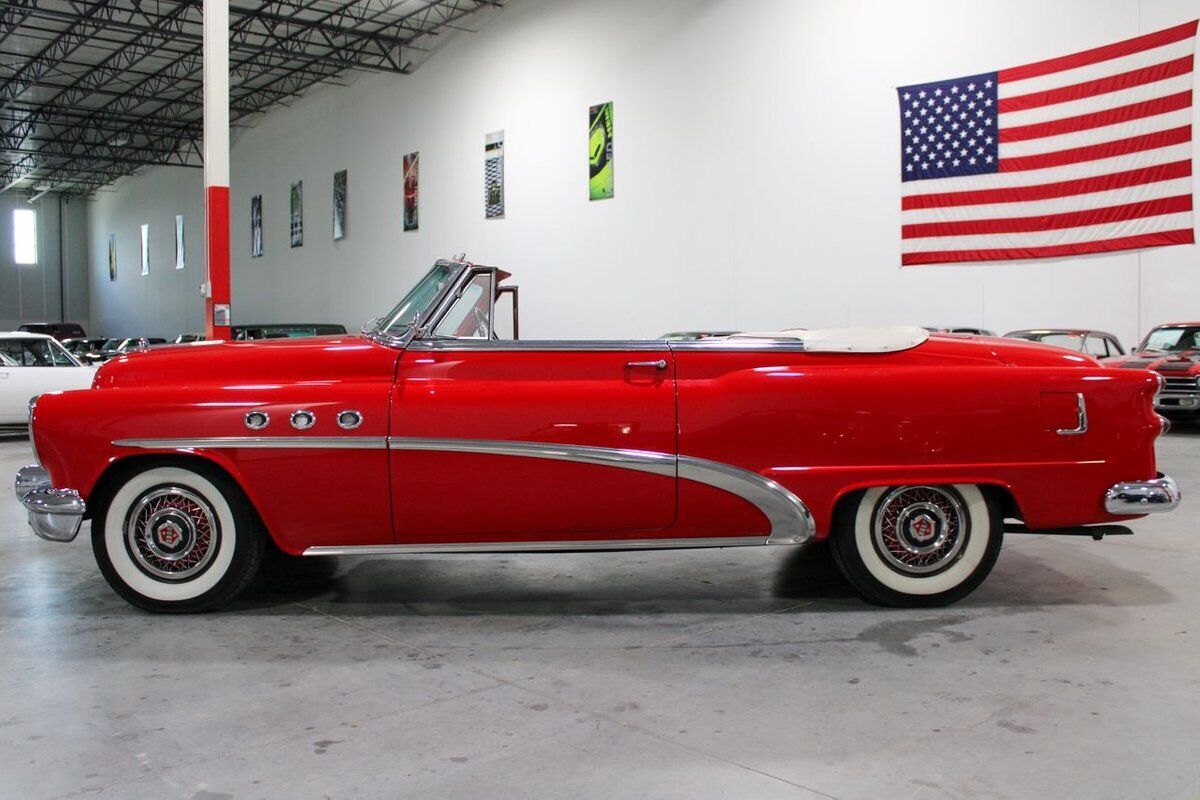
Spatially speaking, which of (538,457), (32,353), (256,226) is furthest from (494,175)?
(538,457)

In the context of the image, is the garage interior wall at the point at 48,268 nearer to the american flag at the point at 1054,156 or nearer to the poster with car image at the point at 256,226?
the poster with car image at the point at 256,226

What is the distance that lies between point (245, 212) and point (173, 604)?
32553 mm

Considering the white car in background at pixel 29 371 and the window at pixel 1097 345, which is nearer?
the white car in background at pixel 29 371

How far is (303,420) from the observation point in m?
4.20

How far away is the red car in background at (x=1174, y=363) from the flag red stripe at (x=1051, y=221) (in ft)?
5.43

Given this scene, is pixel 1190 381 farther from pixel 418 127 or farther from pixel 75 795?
pixel 418 127

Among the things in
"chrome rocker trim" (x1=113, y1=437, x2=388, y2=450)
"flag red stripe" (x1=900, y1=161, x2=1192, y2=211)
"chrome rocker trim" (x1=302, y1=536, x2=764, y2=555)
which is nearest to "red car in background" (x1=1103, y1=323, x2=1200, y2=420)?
"flag red stripe" (x1=900, y1=161, x2=1192, y2=211)

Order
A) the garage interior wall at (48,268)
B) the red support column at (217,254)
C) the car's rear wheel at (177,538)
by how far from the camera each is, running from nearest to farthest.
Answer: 1. the car's rear wheel at (177,538)
2. the red support column at (217,254)
3. the garage interior wall at (48,268)

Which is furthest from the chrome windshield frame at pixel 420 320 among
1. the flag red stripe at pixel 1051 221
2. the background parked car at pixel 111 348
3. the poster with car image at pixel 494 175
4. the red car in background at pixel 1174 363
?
the poster with car image at pixel 494 175

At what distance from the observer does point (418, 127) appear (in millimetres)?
25125

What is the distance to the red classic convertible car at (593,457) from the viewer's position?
13.7 feet

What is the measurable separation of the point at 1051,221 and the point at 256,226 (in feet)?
86.1

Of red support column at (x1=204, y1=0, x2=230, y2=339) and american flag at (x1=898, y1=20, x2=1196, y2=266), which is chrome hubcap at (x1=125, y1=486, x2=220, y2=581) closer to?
red support column at (x1=204, y1=0, x2=230, y2=339)

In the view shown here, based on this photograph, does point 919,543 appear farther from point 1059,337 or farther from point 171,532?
point 1059,337
